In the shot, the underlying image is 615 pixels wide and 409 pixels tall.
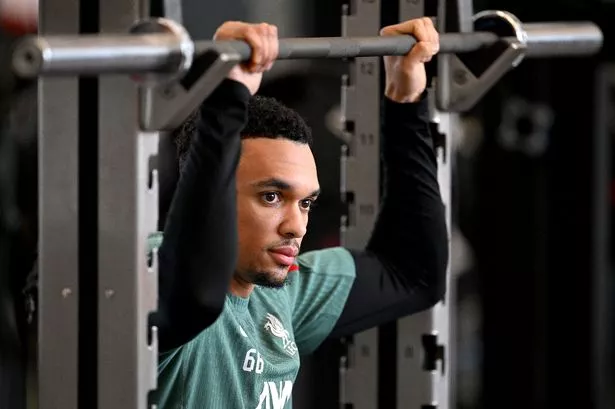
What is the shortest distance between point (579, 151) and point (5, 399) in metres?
2.41

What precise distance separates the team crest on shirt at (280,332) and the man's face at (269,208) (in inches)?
4.8

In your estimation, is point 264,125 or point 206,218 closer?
point 206,218

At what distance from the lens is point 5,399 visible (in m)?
3.15

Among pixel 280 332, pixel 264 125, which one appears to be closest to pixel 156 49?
pixel 264 125

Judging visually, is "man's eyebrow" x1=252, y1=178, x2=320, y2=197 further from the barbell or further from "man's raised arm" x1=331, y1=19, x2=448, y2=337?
"man's raised arm" x1=331, y1=19, x2=448, y2=337

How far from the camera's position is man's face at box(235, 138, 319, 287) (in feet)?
6.57

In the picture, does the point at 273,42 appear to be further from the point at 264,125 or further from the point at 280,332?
the point at 280,332

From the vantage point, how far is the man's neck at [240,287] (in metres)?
2.06

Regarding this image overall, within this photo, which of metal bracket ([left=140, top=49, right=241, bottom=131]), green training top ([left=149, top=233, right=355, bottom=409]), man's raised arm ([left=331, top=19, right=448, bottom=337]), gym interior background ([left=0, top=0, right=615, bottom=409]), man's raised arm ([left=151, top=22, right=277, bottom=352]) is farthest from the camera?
gym interior background ([left=0, top=0, right=615, bottom=409])

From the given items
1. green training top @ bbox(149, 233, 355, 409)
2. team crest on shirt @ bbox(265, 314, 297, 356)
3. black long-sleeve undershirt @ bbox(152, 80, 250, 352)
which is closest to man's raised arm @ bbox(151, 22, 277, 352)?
black long-sleeve undershirt @ bbox(152, 80, 250, 352)

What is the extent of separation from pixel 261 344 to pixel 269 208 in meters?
0.21

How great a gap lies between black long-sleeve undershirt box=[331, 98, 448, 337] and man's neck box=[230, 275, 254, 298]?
0.27 meters

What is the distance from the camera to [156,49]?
162 centimetres

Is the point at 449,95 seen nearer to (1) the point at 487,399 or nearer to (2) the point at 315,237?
(2) the point at 315,237
